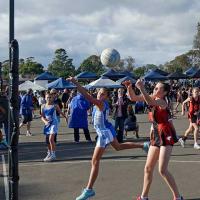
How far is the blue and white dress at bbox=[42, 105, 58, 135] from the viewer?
1178cm

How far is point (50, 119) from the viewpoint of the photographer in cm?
1181

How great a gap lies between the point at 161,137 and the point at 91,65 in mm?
96959

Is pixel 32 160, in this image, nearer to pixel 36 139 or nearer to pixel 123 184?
pixel 123 184

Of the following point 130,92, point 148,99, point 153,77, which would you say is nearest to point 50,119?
point 130,92

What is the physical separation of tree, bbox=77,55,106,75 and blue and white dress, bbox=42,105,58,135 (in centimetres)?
8371

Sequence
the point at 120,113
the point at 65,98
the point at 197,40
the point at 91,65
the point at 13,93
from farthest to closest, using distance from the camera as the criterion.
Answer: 1. the point at 91,65
2. the point at 197,40
3. the point at 65,98
4. the point at 120,113
5. the point at 13,93

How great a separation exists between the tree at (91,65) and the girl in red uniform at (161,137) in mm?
88380

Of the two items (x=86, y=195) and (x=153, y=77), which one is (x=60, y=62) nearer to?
(x=153, y=77)

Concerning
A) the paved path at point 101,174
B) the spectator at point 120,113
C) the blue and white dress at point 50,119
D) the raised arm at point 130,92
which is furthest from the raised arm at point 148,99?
the spectator at point 120,113

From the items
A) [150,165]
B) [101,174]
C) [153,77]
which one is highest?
[153,77]

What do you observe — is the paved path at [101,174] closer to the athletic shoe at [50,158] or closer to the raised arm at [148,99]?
the athletic shoe at [50,158]

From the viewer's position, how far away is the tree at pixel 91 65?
325ft

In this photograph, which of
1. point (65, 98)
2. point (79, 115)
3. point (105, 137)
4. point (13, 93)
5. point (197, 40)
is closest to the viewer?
point (13, 93)

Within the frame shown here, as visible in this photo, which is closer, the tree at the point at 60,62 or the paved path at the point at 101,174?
the paved path at the point at 101,174
